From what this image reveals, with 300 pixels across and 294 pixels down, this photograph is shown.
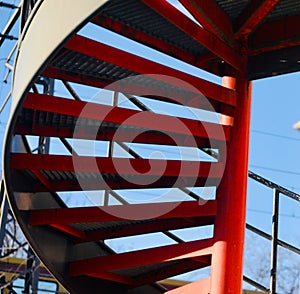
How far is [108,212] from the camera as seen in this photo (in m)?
5.60

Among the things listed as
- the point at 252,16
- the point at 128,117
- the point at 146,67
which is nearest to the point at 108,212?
the point at 128,117

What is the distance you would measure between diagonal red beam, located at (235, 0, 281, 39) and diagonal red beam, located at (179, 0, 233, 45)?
8cm

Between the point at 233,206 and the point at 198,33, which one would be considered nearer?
the point at 198,33

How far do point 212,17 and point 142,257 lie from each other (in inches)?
77.9

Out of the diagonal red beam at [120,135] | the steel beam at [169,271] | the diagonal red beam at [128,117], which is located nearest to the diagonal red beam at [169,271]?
the steel beam at [169,271]

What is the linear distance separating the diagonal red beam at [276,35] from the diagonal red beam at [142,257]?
1.56 m

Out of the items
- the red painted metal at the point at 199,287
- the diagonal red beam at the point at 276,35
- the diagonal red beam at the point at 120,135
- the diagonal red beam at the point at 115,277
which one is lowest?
the diagonal red beam at the point at 115,277

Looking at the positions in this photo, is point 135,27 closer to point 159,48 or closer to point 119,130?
point 159,48

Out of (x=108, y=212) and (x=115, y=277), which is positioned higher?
(x=108, y=212)

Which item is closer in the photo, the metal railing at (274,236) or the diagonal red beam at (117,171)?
the diagonal red beam at (117,171)

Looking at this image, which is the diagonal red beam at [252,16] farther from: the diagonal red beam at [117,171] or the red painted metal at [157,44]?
the diagonal red beam at [117,171]

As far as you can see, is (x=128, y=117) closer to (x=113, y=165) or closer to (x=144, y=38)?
(x=113, y=165)

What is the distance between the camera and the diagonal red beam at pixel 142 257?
552 centimetres

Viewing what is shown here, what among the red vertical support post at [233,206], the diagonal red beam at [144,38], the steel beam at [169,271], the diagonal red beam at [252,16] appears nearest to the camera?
the diagonal red beam at [144,38]
